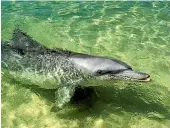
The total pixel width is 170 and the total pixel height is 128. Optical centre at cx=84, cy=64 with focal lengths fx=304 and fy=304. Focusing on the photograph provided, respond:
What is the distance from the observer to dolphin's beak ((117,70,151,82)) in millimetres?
6089

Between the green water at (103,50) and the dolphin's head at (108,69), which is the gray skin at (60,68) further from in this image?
the green water at (103,50)

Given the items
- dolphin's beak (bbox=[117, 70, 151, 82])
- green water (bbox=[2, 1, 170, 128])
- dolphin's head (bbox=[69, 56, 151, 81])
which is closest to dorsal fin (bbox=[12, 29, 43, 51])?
green water (bbox=[2, 1, 170, 128])

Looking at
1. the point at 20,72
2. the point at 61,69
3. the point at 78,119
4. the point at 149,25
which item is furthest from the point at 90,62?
the point at 149,25

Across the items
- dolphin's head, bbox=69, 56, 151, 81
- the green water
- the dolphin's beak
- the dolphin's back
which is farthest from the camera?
the dolphin's back

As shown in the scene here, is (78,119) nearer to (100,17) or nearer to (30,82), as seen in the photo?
(30,82)

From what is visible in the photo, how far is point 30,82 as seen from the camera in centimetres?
723

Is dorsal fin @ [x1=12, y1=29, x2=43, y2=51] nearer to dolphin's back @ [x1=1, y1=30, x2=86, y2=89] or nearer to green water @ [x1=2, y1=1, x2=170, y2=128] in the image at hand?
dolphin's back @ [x1=1, y1=30, x2=86, y2=89]

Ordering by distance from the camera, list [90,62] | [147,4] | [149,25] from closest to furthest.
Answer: [90,62] → [149,25] → [147,4]

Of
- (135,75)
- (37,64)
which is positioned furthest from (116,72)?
(37,64)

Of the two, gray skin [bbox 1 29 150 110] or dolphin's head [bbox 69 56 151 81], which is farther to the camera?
gray skin [bbox 1 29 150 110]

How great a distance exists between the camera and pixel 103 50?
30.2 feet

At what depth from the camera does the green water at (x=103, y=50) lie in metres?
6.37

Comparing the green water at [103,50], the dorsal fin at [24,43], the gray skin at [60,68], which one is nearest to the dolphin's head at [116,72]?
the gray skin at [60,68]

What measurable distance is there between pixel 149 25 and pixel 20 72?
18.9 feet
